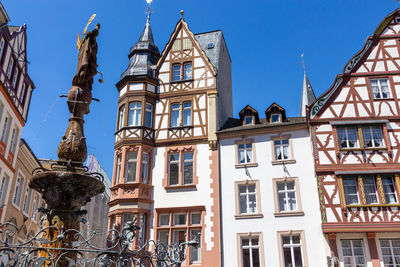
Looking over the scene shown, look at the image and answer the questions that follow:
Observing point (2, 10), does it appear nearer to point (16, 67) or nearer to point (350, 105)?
point (16, 67)

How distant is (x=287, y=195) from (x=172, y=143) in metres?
7.31

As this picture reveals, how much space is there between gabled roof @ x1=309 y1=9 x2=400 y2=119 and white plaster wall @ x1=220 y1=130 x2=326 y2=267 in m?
1.54

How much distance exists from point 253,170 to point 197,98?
19.3 feet

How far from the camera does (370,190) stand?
1959cm

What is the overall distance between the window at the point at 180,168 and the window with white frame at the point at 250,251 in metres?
4.29

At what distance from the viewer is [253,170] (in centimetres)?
2152

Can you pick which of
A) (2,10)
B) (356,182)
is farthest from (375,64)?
(2,10)

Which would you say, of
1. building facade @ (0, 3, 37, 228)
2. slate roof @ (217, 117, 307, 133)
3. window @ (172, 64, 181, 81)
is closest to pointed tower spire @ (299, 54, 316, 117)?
slate roof @ (217, 117, 307, 133)

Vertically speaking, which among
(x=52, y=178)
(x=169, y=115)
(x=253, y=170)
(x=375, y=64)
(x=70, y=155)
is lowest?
(x=52, y=178)

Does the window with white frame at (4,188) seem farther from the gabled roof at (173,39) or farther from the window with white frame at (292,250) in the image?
the window with white frame at (292,250)

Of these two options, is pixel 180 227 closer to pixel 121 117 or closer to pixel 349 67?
pixel 121 117

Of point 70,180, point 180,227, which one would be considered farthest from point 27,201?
point 70,180

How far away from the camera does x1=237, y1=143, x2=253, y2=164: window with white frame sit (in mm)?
22062

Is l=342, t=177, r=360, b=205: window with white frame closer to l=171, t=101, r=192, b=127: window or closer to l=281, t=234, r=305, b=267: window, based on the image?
l=281, t=234, r=305, b=267: window
